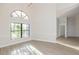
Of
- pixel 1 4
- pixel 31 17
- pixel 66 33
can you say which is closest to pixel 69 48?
pixel 66 33

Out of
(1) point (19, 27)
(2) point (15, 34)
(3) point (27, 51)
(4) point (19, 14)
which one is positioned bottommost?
(3) point (27, 51)

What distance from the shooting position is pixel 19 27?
6.41ft

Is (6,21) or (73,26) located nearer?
(6,21)

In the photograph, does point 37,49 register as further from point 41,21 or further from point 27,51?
point 41,21

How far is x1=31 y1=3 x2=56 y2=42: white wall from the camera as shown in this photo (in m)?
1.95

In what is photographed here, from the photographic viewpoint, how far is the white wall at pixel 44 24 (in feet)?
6.40

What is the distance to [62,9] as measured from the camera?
194 cm

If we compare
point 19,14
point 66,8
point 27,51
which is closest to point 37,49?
point 27,51

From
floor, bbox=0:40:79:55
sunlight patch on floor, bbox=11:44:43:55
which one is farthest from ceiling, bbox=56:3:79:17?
sunlight patch on floor, bbox=11:44:43:55

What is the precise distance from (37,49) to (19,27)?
→ 46 centimetres

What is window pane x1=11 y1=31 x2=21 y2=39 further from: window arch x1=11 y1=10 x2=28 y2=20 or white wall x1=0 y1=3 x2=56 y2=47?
window arch x1=11 y1=10 x2=28 y2=20

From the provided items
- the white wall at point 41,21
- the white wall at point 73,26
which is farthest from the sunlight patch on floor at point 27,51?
the white wall at point 73,26

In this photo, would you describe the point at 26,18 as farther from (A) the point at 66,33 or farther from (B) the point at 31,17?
(A) the point at 66,33
